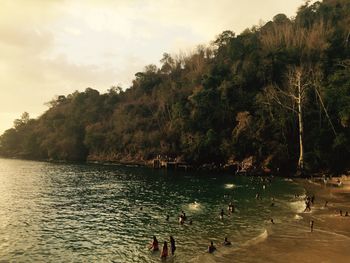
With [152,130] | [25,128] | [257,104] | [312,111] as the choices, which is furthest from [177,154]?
[25,128]

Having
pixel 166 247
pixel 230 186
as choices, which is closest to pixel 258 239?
pixel 166 247

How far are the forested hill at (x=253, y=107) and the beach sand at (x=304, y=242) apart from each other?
41.0m

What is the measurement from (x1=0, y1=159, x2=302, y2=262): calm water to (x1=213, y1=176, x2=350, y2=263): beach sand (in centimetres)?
157

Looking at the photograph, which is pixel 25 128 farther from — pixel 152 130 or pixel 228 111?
pixel 228 111

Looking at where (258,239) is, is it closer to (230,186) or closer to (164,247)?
(164,247)

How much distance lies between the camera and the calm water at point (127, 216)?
33.0 meters

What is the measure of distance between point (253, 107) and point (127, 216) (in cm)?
6211

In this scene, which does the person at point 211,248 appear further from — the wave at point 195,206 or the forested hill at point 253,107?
the forested hill at point 253,107

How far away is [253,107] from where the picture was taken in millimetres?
99562

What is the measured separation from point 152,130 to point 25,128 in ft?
319

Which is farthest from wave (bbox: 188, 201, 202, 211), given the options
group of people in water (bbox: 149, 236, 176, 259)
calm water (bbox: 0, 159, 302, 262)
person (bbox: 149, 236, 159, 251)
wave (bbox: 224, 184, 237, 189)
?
person (bbox: 149, 236, 159, 251)

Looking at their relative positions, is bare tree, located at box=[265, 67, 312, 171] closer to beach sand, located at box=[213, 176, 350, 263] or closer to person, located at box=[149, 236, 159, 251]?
beach sand, located at box=[213, 176, 350, 263]

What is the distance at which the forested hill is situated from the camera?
85312mm

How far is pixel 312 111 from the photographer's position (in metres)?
88.2
